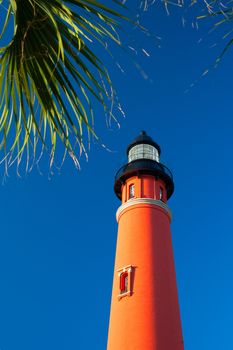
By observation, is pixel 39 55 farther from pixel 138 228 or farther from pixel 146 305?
pixel 138 228

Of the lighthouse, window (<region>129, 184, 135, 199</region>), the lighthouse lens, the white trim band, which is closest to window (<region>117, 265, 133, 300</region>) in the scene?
the lighthouse

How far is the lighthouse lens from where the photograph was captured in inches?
827

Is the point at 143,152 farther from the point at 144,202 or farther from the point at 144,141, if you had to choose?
the point at 144,202

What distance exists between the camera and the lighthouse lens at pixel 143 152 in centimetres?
2101

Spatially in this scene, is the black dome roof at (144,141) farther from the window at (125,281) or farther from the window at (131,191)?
the window at (125,281)

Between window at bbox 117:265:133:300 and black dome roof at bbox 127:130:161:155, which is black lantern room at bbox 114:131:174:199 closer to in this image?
black dome roof at bbox 127:130:161:155

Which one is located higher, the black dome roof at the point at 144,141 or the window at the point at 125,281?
the black dome roof at the point at 144,141

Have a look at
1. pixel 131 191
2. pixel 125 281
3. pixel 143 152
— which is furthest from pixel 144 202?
pixel 143 152

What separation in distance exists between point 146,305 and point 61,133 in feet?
41.8

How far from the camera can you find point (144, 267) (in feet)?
49.3

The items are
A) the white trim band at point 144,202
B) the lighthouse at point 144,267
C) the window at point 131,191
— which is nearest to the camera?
the lighthouse at point 144,267

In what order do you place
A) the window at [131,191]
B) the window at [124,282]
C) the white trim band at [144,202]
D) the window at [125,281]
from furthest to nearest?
the window at [131,191]
the white trim band at [144,202]
the window at [124,282]
the window at [125,281]

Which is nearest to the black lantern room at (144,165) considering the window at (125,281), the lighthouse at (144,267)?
the lighthouse at (144,267)

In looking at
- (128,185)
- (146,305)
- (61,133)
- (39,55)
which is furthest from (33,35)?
(128,185)
